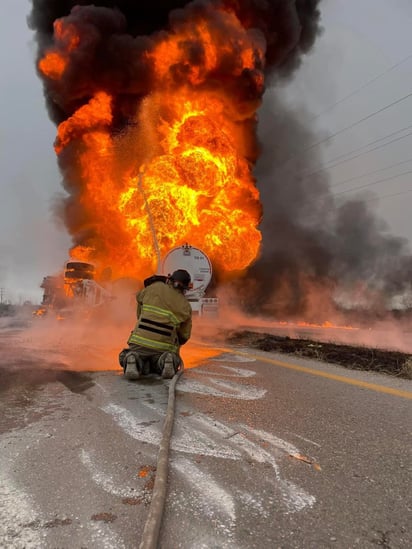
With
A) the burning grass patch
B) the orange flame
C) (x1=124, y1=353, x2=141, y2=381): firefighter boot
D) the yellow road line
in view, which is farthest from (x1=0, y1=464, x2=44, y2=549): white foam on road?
the orange flame

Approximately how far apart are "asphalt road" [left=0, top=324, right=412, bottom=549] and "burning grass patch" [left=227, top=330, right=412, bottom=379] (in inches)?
55.5

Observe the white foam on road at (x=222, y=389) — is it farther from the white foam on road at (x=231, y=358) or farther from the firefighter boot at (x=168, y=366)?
the white foam on road at (x=231, y=358)

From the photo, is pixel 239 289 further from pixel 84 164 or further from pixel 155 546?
pixel 155 546

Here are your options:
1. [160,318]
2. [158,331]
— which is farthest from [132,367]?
[160,318]

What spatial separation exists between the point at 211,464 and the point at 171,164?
17532 mm

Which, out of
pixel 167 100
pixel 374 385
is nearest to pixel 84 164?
pixel 167 100

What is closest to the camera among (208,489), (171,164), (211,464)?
(208,489)

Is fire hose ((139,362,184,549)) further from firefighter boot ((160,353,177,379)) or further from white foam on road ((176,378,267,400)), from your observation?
firefighter boot ((160,353,177,379))

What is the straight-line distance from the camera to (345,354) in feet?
25.8

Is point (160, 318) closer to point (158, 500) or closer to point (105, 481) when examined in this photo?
point (105, 481)

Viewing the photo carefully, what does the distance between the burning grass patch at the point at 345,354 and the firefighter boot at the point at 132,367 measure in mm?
3695

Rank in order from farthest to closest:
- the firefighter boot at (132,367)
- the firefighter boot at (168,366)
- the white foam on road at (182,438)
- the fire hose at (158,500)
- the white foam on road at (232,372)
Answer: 1. the white foam on road at (232,372)
2. the firefighter boot at (168,366)
3. the firefighter boot at (132,367)
4. the white foam on road at (182,438)
5. the fire hose at (158,500)

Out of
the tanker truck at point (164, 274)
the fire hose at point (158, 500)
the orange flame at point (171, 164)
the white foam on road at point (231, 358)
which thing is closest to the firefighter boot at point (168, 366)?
the white foam on road at point (231, 358)

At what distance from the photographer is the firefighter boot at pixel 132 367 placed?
5227 millimetres
